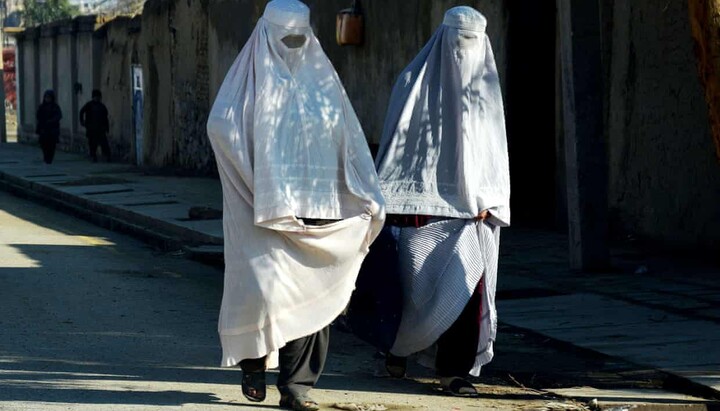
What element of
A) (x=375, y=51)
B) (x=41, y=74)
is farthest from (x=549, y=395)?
(x=41, y=74)

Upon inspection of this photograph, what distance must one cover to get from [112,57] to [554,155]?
18.7m

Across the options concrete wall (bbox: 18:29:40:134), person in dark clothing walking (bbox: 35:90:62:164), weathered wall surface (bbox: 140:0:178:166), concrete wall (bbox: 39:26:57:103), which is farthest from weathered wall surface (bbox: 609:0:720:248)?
concrete wall (bbox: 18:29:40:134)

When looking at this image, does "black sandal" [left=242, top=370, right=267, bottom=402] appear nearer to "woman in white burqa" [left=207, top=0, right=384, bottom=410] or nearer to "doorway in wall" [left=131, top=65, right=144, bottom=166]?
"woman in white burqa" [left=207, top=0, right=384, bottom=410]

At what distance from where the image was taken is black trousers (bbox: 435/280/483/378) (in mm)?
6715

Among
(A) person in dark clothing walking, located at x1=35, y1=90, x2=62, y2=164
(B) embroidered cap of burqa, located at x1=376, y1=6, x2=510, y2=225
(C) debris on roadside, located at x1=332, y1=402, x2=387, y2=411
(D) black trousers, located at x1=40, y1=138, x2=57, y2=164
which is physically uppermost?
(B) embroidered cap of burqa, located at x1=376, y1=6, x2=510, y2=225

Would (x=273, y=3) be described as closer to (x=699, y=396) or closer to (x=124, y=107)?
(x=699, y=396)

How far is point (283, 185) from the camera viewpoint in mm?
6113

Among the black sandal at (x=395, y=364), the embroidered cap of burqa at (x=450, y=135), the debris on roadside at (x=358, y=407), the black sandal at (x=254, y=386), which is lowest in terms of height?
the debris on roadside at (x=358, y=407)

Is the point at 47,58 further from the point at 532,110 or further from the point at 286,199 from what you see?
the point at 286,199

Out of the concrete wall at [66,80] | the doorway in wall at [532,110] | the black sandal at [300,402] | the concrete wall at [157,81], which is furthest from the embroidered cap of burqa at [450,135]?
the concrete wall at [66,80]

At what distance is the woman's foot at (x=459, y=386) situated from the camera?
6727 millimetres

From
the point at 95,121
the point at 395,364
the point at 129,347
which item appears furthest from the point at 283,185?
the point at 95,121

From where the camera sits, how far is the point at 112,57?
3116 cm

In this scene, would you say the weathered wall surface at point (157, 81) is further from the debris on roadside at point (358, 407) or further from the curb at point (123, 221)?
the debris on roadside at point (358, 407)
